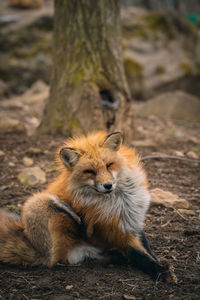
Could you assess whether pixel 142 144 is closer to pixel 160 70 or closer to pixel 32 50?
pixel 160 70

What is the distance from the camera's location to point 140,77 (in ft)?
32.3

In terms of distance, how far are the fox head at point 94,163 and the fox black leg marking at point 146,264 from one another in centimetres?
62

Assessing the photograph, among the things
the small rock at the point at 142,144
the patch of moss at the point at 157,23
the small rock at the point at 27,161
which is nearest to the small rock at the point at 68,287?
the small rock at the point at 27,161

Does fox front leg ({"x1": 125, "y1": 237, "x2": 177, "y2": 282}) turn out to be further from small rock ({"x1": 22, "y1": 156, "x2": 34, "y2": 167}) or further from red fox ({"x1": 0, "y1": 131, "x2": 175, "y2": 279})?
small rock ({"x1": 22, "y1": 156, "x2": 34, "y2": 167})

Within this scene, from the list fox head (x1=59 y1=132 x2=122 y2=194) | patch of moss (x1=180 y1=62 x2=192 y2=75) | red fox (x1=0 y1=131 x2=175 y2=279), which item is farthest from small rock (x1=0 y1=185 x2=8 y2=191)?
patch of moss (x1=180 y1=62 x2=192 y2=75)

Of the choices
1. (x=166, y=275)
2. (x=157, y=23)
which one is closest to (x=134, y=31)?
(x=157, y=23)

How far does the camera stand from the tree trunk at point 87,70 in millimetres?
5559

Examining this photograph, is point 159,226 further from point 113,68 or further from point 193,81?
point 193,81

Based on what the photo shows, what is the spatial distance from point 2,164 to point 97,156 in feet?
9.00

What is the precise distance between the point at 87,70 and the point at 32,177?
7.68ft

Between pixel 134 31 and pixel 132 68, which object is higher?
pixel 134 31

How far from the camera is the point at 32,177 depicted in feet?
14.8

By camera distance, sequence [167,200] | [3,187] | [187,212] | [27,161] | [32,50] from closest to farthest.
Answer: [187,212] < [167,200] < [3,187] < [27,161] < [32,50]

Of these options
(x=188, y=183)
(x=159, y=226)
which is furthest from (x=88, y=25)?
(x=159, y=226)
